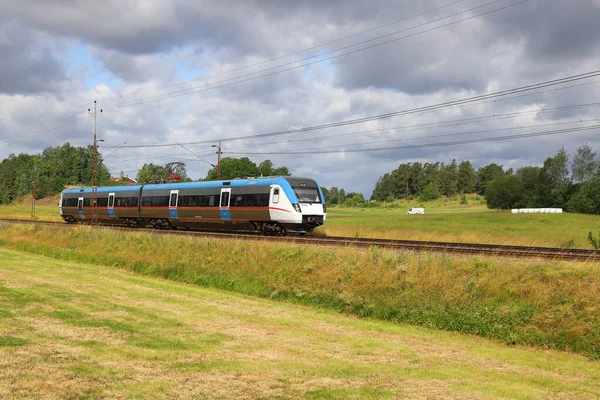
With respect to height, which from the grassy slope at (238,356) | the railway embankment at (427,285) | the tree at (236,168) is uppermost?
the tree at (236,168)

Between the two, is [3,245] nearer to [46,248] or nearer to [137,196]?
[46,248]

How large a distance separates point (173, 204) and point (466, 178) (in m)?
160

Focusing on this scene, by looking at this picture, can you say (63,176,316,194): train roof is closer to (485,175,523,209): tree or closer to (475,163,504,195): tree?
(485,175,523,209): tree

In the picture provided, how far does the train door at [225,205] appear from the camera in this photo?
1385 inches

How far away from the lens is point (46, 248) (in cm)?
2895

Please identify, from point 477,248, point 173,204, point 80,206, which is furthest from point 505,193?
point 477,248

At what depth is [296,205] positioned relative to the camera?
30.8 meters

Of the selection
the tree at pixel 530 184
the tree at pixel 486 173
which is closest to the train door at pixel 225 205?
the tree at pixel 530 184

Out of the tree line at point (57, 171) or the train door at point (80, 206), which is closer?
the train door at point (80, 206)

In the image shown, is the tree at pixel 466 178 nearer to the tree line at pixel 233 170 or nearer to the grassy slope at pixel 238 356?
the tree line at pixel 233 170

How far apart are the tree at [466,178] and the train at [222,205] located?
15438 centimetres

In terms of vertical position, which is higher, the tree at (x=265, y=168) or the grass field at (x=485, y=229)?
the tree at (x=265, y=168)

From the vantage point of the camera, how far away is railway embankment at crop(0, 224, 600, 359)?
37.4 feet

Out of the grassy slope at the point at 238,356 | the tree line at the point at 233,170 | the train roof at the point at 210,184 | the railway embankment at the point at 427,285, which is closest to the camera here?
the grassy slope at the point at 238,356
